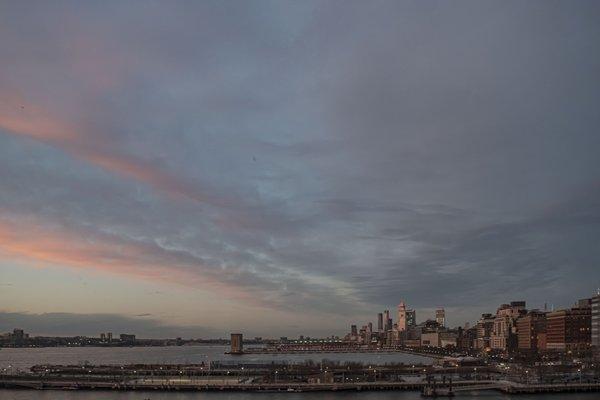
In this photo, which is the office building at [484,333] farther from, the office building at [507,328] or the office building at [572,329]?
the office building at [572,329]

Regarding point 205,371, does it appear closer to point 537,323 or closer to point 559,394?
point 559,394

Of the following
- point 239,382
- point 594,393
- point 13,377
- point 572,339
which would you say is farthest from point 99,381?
point 572,339

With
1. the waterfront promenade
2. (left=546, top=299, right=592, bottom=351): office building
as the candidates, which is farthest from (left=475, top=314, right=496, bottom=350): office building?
the waterfront promenade

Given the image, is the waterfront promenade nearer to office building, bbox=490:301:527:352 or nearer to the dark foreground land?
the dark foreground land

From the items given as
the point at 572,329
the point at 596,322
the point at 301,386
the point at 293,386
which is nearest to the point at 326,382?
the point at 301,386

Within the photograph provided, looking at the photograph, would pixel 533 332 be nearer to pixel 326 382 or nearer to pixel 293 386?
pixel 326 382

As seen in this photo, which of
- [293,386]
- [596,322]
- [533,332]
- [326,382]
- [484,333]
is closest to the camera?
[293,386]

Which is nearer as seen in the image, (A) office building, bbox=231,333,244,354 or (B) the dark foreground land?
(B) the dark foreground land

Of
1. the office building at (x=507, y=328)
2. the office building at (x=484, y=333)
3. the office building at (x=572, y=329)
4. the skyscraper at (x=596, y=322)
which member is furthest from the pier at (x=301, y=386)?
the office building at (x=484, y=333)

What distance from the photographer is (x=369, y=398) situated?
53062 millimetres

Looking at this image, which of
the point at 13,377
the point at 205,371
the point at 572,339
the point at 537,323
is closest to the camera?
the point at 13,377

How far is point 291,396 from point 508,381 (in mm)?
22991

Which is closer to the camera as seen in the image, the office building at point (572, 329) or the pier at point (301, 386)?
the pier at point (301, 386)

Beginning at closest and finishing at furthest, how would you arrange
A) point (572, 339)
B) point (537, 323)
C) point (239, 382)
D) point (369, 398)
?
point (369, 398)
point (239, 382)
point (572, 339)
point (537, 323)
